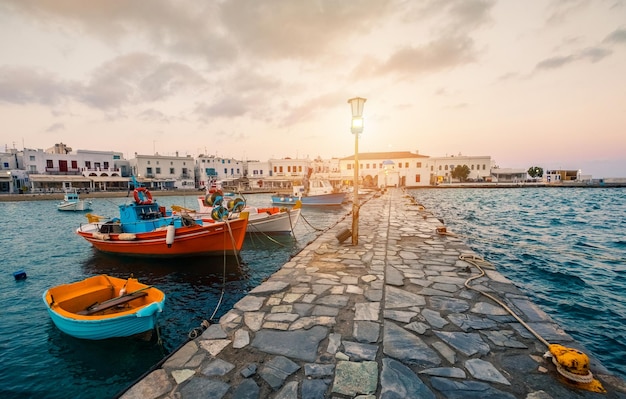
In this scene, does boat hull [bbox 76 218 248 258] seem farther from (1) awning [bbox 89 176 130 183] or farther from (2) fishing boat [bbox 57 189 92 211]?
(1) awning [bbox 89 176 130 183]

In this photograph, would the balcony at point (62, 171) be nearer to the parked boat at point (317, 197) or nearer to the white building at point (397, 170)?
the parked boat at point (317, 197)

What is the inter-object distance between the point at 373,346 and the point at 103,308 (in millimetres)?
5036

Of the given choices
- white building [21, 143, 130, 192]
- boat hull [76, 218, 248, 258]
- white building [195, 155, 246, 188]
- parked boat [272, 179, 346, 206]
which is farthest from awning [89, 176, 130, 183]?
boat hull [76, 218, 248, 258]

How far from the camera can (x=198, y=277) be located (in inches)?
352

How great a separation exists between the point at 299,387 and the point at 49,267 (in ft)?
43.8

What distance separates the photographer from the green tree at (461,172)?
6756 centimetres

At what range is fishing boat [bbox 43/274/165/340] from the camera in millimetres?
4566

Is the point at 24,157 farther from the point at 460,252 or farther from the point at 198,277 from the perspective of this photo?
the point at 460,252

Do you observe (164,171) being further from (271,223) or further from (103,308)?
(103,308)

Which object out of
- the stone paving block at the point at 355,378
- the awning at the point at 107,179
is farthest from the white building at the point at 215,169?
the stone paving block at the point at 355,378

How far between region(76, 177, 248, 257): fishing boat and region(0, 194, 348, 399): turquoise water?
55 cm

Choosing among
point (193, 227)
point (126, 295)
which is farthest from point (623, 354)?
point (193, 227)

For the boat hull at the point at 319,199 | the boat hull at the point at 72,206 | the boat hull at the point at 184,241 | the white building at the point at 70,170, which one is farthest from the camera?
the white building at the point at 70,170

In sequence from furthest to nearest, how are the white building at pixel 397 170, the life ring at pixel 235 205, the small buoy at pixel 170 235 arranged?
the white building at pixel 397 170
the life ring at pixel 235 205
the small buoy at pixel 170 235
